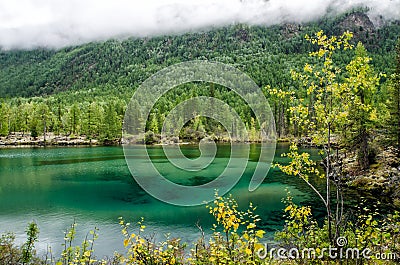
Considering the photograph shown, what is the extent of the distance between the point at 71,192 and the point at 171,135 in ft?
215

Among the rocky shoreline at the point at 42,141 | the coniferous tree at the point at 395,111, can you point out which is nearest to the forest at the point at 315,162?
the coniferous tree at the point at 395,111

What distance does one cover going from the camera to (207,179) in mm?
37531

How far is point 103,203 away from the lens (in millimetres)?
26641

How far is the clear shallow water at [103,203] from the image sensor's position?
1989 centimetres

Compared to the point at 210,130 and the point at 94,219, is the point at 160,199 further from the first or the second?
the point at 210,130

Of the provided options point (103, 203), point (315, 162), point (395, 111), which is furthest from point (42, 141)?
point (315, 162)

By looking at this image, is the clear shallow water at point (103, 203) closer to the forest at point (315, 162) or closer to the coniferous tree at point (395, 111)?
the forest at point (315, 162)

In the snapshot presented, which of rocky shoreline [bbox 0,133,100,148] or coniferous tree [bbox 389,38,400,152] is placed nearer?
coniferous tree [bbox 389,38,400,152]

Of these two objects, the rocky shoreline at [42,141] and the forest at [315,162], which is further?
the rocky shoreline at [42,141]

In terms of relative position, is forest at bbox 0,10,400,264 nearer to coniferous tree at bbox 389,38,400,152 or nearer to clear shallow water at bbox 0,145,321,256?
coniferous tree at bbox 389,38,400,152

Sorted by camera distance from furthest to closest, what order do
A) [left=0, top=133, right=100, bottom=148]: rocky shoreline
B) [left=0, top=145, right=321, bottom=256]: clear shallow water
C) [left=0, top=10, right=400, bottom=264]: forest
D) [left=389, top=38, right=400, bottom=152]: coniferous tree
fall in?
1. [left=0, top=133, right=100, bottom=148]: rocky shoreline
2. [left=389, top=38, right=400, bottom=152]: coniferous tree
3. [left=0, top=145, right=321, bottom=256]: clear shallow water
4. [left=0, top=10, right=400, bottom=264]: forest

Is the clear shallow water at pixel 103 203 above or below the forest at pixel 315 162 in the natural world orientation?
below

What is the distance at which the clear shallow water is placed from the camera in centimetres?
1989

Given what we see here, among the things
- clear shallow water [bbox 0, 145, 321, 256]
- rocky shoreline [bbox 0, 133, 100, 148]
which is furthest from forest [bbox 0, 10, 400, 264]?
rocky shoreline [bbox 0, 133, 100, 148]
